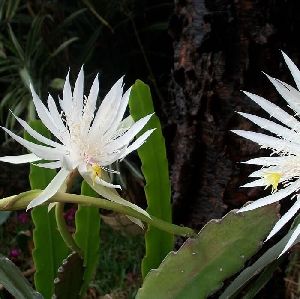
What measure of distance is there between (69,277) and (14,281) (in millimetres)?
80

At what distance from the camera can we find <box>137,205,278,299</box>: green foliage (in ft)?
2.91

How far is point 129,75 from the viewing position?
2920 millimetres

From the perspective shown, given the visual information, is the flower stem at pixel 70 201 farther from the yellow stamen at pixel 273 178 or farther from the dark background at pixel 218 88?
the dark background at pixel 218 88

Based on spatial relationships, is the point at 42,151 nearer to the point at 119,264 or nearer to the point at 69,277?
the point at 69,277

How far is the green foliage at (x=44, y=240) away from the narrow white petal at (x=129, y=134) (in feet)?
0.83

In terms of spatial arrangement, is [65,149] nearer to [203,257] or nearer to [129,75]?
[203,257]

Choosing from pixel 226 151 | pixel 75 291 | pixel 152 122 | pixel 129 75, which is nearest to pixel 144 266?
pixel 75 291

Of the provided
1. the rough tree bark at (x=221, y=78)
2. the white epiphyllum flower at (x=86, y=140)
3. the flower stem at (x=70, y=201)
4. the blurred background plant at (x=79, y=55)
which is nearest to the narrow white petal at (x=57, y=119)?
the white epiphyllum flower at (x=86, y=140)

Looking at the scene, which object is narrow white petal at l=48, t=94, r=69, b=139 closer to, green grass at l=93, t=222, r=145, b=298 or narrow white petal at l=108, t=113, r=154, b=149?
narrow white petal at l=108, t=113, r=154, b=149

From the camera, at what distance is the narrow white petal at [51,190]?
0.85 m

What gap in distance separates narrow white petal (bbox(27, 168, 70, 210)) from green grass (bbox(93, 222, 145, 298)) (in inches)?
43.0

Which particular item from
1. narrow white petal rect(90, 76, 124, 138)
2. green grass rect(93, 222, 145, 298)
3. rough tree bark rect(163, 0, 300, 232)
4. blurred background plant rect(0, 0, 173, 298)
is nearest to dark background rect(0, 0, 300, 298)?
rough tree bark rect(163, 0, 300, 232)

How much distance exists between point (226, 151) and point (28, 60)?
146 cm

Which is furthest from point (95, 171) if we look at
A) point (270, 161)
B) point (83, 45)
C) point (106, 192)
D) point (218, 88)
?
point (83, 45)
